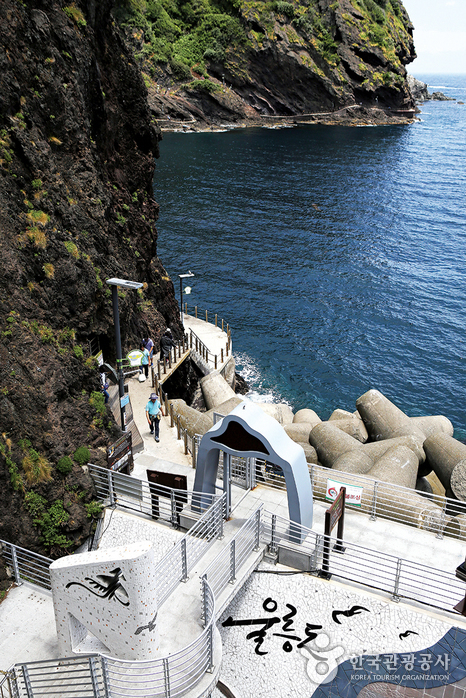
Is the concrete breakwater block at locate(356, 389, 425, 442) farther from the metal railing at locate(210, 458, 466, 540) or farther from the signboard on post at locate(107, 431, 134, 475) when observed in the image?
the signboard on post at locate(107, 431, 134, 475)

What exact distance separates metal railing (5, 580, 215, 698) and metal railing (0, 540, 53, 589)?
324 centimetres

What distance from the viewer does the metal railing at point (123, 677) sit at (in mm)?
10977

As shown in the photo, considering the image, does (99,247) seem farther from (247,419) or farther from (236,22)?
(236,22)

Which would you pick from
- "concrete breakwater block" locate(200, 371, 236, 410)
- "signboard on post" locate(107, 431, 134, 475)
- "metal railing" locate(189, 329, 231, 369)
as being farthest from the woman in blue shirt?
"signboard on post" locate(107, 431, 134, 475)

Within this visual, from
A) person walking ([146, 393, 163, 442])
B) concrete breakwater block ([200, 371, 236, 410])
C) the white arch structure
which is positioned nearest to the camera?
the white arch structure

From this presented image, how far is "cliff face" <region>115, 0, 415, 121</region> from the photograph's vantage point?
12644 centimetres

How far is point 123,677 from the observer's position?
1151cm

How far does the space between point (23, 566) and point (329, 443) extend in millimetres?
→ 12680

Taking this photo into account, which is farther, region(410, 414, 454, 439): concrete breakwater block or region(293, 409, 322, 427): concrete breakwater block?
region(293, 409, 322, 427): concrete breakwater block

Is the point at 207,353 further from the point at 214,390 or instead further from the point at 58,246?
the point at 58,246

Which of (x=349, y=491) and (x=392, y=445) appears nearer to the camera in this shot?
(x=349, y=491)

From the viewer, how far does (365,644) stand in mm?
13703

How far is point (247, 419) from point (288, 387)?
23885 mm

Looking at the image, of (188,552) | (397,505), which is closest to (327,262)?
(397,505)
